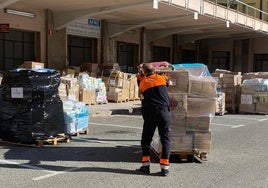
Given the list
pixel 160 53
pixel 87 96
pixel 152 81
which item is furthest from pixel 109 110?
pixel 160 53

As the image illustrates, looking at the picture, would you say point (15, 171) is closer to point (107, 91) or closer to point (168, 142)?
point (168, 142)

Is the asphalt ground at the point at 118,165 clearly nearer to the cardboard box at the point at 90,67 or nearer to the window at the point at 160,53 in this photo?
the cardboard box at the point at 90,67

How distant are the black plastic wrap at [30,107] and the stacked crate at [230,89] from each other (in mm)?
10442

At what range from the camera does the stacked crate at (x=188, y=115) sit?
8109 millimetres

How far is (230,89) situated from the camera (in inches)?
734

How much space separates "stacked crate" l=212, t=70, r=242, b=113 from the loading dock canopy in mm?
3934

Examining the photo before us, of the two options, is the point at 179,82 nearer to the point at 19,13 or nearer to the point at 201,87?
the point at 201,87

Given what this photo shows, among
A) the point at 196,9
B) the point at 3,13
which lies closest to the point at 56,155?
the point at 3,13

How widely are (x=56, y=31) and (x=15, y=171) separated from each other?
13.9 metres

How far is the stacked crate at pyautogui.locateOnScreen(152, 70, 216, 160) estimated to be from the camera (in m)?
8.11

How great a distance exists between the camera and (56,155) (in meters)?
8.48

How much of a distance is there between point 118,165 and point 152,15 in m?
16.0

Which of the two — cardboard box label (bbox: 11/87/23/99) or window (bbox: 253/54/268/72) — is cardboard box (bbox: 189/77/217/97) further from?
window (bbox: 253/54/268/72)

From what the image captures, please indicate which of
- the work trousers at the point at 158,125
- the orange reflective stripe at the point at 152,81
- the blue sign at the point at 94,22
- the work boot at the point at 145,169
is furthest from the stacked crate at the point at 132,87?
the work boot at the point at 145,169
